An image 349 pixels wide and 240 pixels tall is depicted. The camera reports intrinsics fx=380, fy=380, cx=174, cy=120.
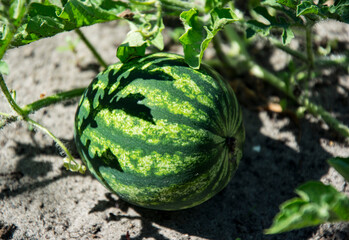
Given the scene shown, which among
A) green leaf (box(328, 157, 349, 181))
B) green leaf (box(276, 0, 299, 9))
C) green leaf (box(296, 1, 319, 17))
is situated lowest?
green leaf (box(328, 157, 349, 181))

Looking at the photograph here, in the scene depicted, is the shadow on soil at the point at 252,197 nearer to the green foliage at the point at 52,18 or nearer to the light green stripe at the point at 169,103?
the light green stripe at the point at 169,103

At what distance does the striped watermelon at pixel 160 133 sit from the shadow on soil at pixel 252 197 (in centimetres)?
31

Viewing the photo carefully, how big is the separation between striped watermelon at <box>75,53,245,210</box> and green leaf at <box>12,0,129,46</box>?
0.37 meters

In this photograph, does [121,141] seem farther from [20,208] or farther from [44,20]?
[20,208]

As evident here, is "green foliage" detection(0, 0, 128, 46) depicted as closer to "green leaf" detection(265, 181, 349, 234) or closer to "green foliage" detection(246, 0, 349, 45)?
"green foliage" detection(246, 0, 349, 45)

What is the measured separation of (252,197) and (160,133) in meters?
1.00

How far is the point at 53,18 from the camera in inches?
84.9

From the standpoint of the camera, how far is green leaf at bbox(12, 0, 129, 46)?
6.89ft

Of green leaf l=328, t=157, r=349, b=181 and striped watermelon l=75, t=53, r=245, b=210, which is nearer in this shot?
green leaf l=328, t=157, r=349, b=181

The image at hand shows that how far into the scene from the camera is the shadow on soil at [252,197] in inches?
94.8

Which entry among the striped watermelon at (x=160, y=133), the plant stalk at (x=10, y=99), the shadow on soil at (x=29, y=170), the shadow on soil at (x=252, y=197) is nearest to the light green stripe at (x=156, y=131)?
the striped watermelon at (x=160, y=133)

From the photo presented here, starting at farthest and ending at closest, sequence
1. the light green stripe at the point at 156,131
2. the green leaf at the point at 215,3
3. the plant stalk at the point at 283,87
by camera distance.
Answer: the plant stalk at the point at 283,87 < the green leaf at the point at 215,3 < the light green stripe at the point at 156,131

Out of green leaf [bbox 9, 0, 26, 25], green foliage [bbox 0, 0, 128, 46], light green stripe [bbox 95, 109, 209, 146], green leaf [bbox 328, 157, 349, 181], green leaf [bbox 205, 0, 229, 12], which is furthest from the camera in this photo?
green leaf [bbox 205, 0, 229, 12]

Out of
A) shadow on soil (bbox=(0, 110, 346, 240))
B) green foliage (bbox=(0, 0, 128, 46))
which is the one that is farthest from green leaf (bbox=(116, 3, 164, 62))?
shadow on soil (bbox=(0, 110, 346, 240))
